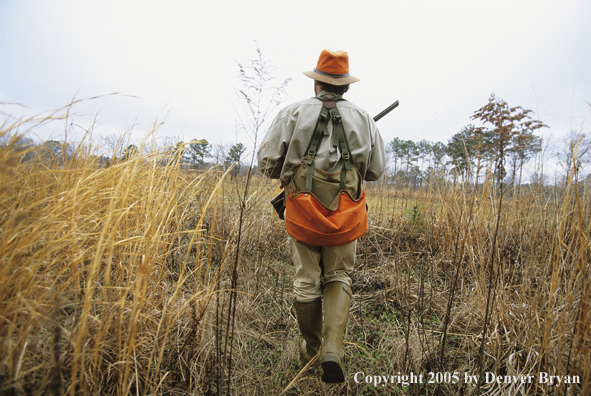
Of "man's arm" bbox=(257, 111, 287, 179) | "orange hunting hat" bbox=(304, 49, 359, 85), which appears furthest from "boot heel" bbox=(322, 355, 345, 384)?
"orange hunting hat" bbox=(304, 49, 359, 85)

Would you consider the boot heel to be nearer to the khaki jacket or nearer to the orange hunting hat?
the khaki jacket

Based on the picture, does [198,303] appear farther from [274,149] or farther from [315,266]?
[274,149]

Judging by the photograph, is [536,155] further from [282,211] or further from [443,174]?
[282,211]

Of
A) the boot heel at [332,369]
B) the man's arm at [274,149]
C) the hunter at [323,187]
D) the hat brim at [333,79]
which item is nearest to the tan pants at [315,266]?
the hunter at [323,187]

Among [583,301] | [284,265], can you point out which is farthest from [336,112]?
[284,265]

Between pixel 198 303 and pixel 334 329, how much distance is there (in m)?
0.82

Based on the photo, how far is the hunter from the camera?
5.43 feet

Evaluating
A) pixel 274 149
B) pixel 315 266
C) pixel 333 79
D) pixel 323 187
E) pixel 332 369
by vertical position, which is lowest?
pixel 332 369

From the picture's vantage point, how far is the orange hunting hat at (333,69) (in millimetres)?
1857

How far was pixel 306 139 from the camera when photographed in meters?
1.74

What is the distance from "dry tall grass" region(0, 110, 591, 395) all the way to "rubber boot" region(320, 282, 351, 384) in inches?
6.6

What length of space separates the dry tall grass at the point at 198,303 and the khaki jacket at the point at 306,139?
14.8 inches

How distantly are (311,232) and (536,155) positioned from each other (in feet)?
9.40

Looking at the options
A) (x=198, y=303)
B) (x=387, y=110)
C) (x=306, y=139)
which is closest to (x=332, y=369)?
(x=198, y=303)
